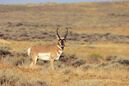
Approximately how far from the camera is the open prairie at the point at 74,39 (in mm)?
14711

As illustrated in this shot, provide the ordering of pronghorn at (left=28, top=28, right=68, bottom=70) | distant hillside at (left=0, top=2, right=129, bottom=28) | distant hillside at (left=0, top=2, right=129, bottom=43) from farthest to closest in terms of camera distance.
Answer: distant hillside at (left=0, top=2, right=129, bottom=28) → distant hillside at (left=0, top=2, right=129, bottom=43) → pronghorn at (left=28, top=28, right=68, bottom=70)

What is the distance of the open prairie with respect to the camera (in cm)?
Answer: 1471

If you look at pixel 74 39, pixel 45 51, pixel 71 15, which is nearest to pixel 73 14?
pixel 71 15

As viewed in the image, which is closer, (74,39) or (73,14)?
(74,39)

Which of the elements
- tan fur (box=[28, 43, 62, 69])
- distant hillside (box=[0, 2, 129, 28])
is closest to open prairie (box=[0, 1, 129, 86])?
distant hillside (box=[0, 2, 129, 28])

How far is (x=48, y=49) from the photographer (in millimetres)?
18688

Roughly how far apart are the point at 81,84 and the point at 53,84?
1.12m

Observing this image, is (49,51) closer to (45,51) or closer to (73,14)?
(45,51)

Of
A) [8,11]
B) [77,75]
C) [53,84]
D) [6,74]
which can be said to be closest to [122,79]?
[77,75]

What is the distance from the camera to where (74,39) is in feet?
161

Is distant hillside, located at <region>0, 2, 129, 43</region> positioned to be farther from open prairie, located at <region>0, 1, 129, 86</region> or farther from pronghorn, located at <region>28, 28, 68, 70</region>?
pronghorn, located at <region>28, 28, 68, 70</region>

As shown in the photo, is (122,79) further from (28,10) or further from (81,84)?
(28,10)

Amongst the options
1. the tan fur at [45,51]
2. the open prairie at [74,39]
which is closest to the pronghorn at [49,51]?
the tan fur at [45,51]

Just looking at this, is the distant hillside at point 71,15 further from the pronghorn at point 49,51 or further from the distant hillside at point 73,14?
the pronghorn at point 49,51
